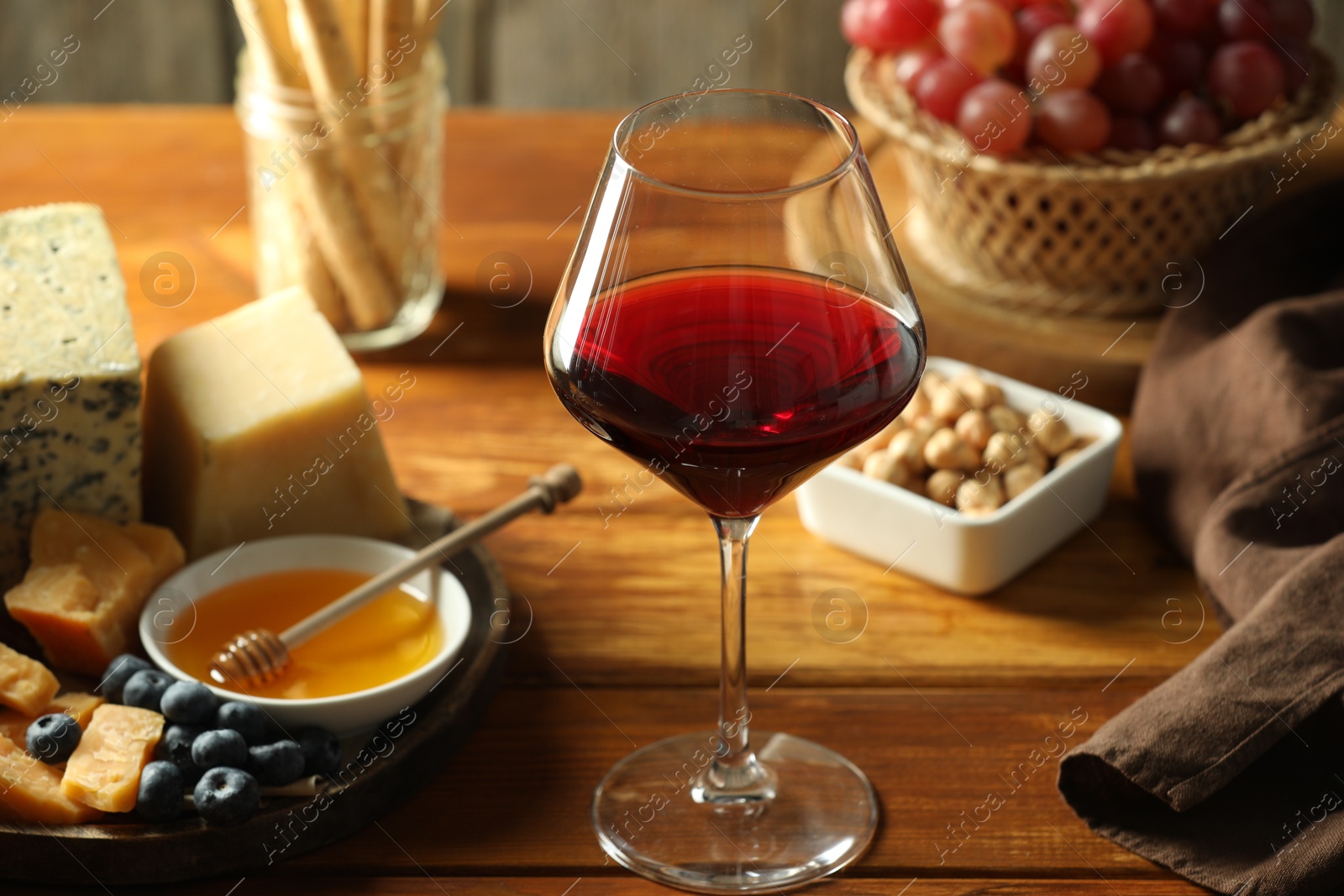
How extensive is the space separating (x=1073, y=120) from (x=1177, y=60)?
0.15 m

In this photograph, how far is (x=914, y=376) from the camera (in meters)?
0.73

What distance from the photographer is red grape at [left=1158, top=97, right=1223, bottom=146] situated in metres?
1.20

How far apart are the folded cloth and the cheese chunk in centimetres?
54

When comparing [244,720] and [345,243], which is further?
[345,243]

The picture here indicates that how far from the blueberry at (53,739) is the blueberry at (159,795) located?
5 cm

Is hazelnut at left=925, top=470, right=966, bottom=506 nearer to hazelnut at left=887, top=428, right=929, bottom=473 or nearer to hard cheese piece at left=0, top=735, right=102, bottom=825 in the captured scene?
hazelnut at left=887, top=428, right=929, bottom=473

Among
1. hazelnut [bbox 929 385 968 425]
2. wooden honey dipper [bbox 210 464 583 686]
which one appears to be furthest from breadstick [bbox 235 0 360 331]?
hazelnut [bbox 929 385 968 425]

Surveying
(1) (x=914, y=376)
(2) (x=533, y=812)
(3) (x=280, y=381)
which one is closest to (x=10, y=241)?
(3) (x=280, y=381)

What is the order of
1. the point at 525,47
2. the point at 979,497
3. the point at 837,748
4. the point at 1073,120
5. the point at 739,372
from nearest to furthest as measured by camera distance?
1. the point at 739,372
2. the point at 837,748
3. the point at 979,497
4. the point at 1073,120
5. the point at 525,47

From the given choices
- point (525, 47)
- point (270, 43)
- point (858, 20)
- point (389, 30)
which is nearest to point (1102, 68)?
point (858, 20)

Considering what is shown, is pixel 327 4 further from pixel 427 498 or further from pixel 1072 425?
pixel 1072 425

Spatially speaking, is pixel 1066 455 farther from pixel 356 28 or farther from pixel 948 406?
pixel 356 28

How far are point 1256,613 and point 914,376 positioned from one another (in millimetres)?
319

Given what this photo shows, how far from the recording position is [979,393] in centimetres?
110
